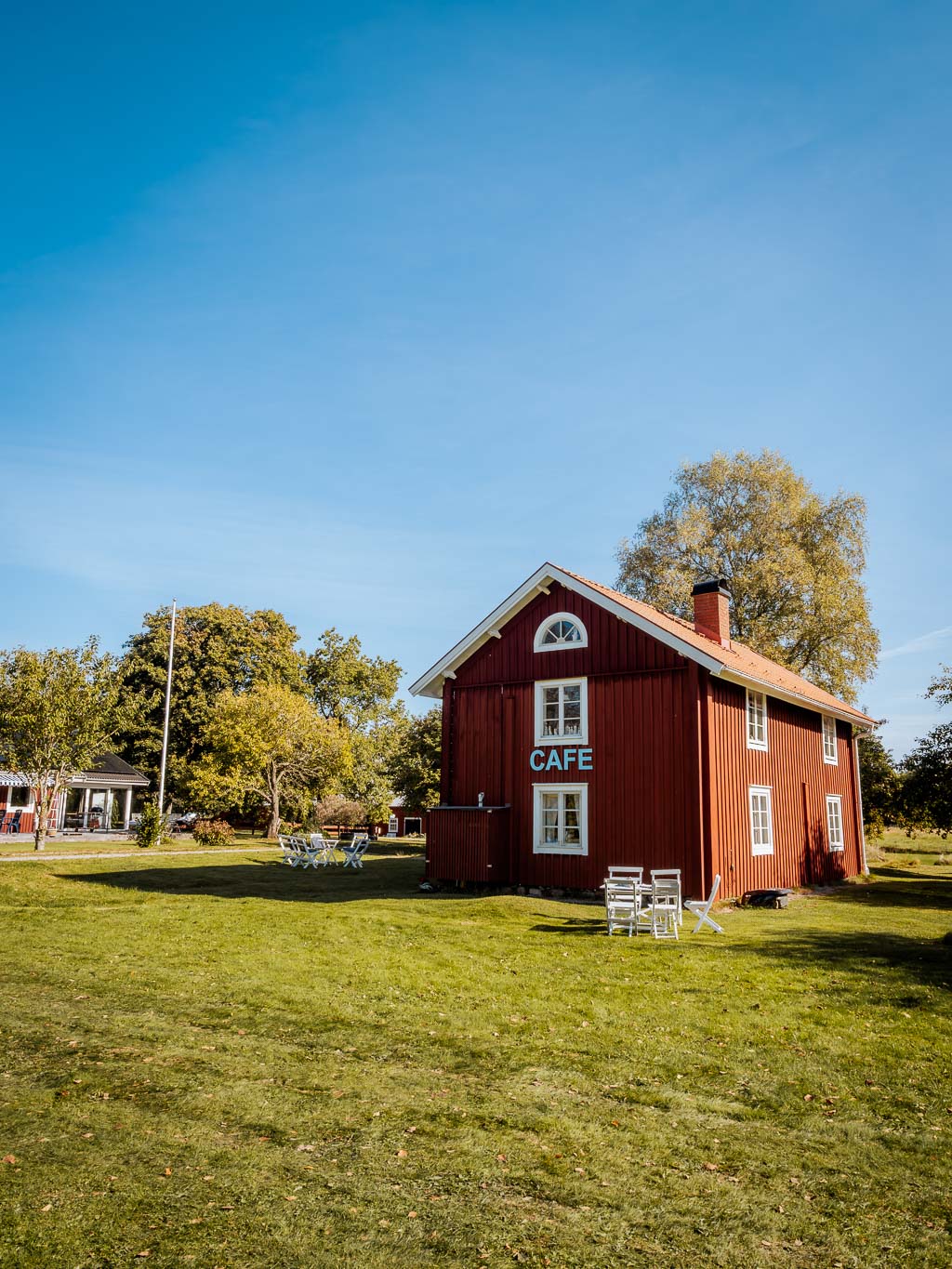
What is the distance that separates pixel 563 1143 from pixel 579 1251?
4.36ft

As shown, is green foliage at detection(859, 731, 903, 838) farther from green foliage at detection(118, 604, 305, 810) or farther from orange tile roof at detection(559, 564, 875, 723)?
green foliage at detection(118, 604, 305, 810)

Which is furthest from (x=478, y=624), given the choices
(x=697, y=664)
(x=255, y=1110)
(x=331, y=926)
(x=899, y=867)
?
(x=899, y=867)

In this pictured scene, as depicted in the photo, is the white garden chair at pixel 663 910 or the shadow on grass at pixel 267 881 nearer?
the white garden chair at pixel 663 910

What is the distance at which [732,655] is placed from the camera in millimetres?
22078

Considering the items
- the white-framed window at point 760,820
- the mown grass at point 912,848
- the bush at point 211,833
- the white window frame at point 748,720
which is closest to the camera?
the white-framed window at point 760,820

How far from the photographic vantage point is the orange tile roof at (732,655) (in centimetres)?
1959

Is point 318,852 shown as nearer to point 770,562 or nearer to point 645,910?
point 645,910

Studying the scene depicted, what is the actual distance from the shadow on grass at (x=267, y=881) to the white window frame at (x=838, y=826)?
41.2 ft

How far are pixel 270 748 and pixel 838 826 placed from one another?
2525 centimetres

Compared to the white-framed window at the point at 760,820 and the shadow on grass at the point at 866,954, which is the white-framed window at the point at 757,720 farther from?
the shadow on grass at the point at 866,954

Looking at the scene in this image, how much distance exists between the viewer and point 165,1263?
12.5ft

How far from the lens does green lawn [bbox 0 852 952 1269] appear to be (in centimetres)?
421

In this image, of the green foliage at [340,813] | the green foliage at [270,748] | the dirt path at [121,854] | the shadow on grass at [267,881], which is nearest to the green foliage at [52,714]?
the dirt path at [121,854]

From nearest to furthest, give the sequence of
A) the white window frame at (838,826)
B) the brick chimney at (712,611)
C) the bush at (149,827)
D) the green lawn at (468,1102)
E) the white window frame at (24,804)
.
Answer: the green lawn at (468,1102) < the brick chimney at (712,611) < the white window frame at (838,826) < the bush at (149,827) < the white window frame at (24,804)
